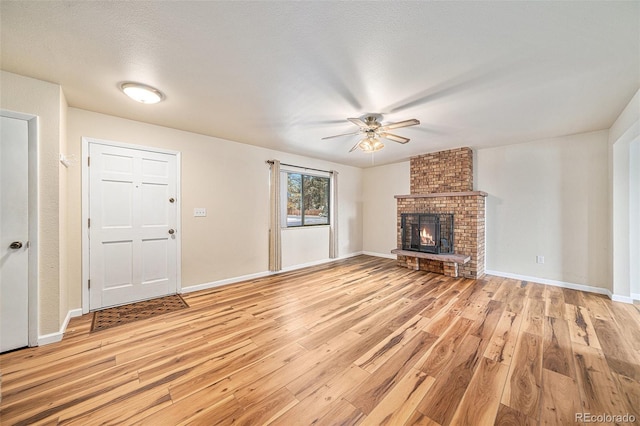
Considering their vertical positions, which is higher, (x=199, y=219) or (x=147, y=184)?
(x=147, y=184)

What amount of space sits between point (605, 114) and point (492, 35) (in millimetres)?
2757

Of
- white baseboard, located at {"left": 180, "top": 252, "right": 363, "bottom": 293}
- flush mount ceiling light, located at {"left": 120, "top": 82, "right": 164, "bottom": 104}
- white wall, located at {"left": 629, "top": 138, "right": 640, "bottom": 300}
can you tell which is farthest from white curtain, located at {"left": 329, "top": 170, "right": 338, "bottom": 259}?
white wall, located at {"left": 629, "top": 138, "right": 640, "bottom": 300}

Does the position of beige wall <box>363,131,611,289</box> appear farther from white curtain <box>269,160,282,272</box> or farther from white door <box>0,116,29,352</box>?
white door <box>0,116,29,352</box>

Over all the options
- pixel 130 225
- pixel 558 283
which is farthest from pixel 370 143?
pixel 558 283

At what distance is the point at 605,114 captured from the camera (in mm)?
2979

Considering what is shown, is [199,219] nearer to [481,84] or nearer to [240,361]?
[240,361]

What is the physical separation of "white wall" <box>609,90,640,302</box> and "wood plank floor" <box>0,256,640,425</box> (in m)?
0.46

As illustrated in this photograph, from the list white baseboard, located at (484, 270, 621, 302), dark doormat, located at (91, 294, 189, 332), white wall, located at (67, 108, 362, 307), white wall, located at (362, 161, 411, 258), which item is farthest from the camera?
white wall, located at (362, 161, 411, 258)

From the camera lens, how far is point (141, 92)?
7.79 ft

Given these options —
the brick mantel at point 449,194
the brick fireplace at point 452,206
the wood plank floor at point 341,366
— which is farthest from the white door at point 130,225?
the brick mantel at point 449,194

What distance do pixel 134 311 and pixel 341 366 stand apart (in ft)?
8.97

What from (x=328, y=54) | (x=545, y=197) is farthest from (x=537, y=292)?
(x=328, y=54)

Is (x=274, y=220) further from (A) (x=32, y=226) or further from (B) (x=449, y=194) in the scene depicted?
(B) (x=449, y=194)

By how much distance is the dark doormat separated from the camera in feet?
8.80
